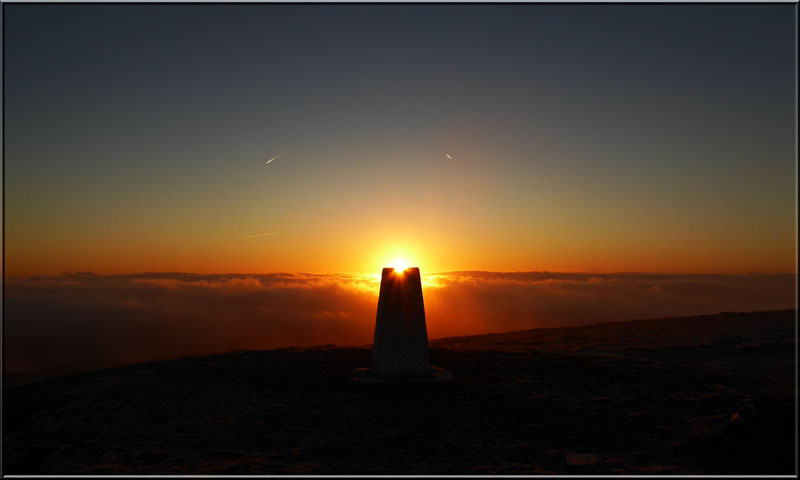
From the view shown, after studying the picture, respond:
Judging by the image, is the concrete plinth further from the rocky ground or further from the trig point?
the rocky ground

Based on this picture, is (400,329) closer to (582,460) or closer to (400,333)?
(400,333)

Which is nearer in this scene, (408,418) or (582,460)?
(582,460)

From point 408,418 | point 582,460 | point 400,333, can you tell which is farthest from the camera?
point 400,333

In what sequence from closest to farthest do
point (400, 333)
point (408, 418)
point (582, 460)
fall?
point (582, 460)
point (408, 418)
point (400, 333)

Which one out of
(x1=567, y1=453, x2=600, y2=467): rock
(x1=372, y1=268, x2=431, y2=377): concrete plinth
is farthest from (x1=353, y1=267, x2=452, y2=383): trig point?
(x1=567, y1=453, x2=600, y2=467): rock

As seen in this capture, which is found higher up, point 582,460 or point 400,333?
point 400,333

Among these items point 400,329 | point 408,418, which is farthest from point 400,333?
point 408,418

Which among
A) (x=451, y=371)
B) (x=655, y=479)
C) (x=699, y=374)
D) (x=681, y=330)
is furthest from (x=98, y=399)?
(x=681, y=330)

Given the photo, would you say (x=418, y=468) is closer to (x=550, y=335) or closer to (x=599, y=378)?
(x=599, y=378)
